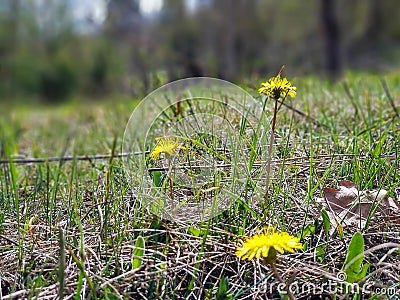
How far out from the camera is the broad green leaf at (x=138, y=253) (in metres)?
1.01

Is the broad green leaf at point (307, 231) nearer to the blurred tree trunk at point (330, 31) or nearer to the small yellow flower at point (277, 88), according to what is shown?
the small yellow flower at point (277, 88)

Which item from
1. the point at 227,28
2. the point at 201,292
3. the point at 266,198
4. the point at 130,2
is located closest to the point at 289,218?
the point at 266,198

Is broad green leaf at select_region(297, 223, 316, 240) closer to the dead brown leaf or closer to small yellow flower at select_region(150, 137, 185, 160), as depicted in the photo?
the dead brown leaf

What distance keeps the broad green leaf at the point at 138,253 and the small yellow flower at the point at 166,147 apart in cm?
26

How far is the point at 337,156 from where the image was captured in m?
1.41

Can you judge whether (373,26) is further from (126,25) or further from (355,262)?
(355,262)

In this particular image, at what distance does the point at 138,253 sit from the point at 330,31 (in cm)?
928

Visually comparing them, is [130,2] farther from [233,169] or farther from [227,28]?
[233,169]

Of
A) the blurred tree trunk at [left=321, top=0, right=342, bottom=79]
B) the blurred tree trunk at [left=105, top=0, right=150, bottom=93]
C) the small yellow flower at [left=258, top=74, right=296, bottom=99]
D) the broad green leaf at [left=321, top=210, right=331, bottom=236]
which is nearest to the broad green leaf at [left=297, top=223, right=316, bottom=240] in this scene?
the broad green leaf at [left=321, top=210, right=331, bottom=236]

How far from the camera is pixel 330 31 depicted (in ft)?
30.9

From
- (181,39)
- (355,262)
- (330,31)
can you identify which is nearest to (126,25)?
(181,39)

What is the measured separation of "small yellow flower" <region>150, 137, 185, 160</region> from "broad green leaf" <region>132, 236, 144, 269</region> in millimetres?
256

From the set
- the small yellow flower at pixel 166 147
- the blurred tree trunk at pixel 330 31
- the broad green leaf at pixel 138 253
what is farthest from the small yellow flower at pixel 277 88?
the blurred tree trunk at pixel 330 31

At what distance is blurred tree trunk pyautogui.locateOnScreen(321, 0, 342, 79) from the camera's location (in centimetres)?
923
